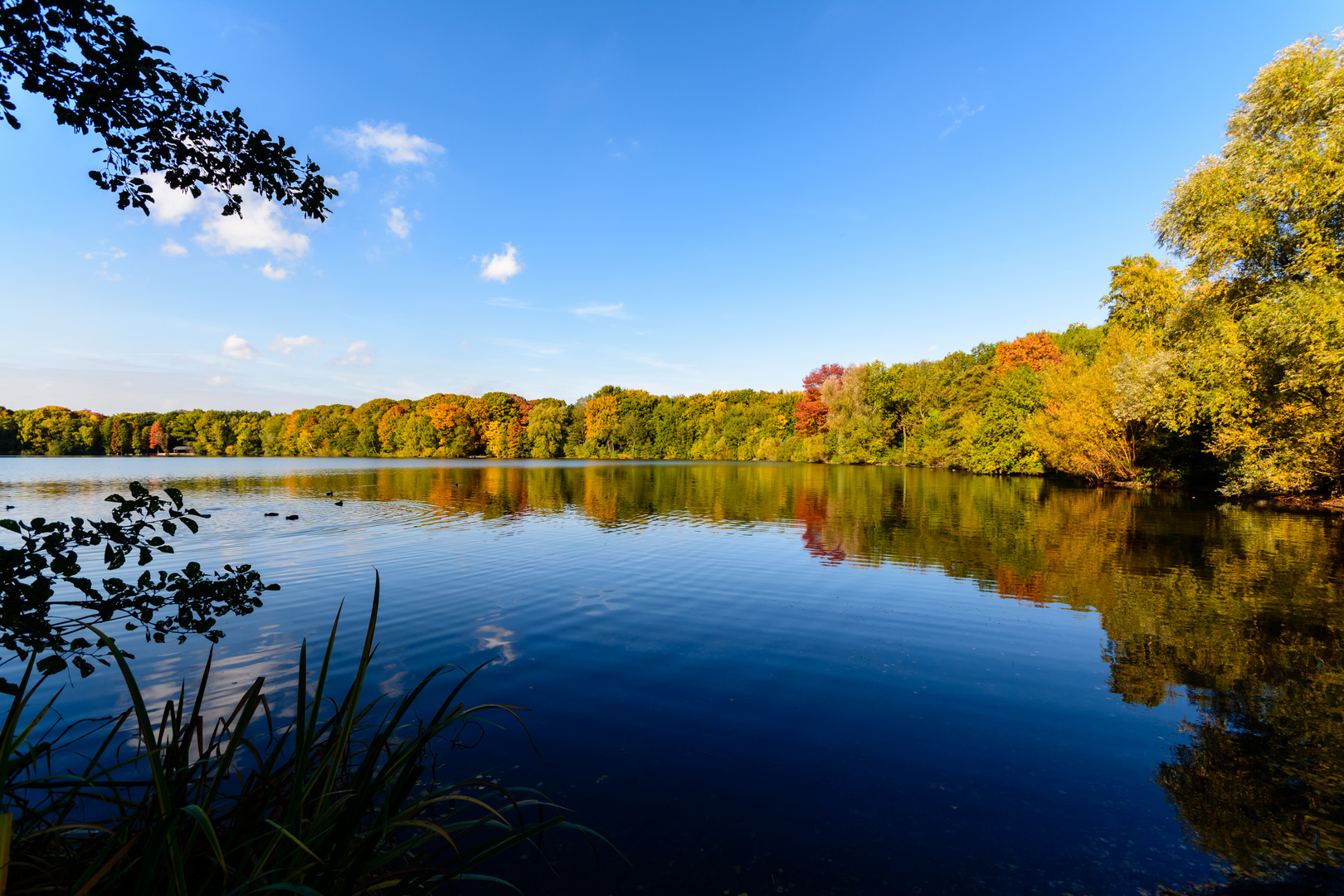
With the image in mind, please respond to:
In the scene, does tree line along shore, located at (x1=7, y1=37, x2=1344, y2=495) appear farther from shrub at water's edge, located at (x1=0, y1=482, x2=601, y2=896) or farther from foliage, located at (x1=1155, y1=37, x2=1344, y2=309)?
shrub at water's edge, located at (x1=0, y1=482, x2=601, y2=896)

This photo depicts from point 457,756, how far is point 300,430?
148 m

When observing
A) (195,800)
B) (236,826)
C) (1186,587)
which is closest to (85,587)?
(195,800)

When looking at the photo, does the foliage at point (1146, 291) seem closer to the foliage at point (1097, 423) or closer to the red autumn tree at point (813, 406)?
the foliage at point (1097, 423)

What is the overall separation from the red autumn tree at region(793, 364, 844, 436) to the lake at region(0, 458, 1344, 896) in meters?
78.5

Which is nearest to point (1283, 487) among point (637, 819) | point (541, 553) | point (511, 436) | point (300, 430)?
point (541, 553)

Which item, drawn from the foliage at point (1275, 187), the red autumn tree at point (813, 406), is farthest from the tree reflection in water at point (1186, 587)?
the red autumn tree at point (813, 406)

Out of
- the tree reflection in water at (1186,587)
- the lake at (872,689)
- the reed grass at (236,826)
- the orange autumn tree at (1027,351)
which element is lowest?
the lake at (872,689)

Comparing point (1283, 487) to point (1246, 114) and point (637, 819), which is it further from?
point (637, 819)

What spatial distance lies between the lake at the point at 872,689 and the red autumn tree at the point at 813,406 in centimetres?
7846

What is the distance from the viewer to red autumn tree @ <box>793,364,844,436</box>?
9669cm

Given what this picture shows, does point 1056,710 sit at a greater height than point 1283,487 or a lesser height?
lesser

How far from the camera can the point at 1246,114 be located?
23062mm

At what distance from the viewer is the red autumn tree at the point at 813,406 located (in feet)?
317

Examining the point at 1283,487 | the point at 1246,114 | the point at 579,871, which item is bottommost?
the point at 579,871
